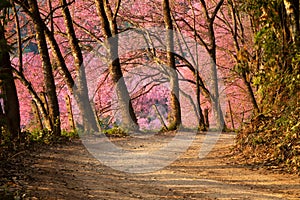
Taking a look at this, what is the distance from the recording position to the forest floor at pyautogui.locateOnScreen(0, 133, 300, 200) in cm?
643

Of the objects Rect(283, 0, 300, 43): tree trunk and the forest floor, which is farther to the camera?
Rect(283, 0, 300, 43): tree trunk

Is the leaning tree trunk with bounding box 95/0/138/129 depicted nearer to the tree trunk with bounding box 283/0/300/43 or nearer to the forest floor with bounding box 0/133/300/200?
the forest floor with bounding box 0/133/300/200

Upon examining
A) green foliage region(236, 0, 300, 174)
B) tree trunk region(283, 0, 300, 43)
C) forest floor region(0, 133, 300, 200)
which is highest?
tree trunk region(283, 0, 300, 43)

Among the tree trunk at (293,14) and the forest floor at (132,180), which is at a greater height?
the tree trunk at (293,14)

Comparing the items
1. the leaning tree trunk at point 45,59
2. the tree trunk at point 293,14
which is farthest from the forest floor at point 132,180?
the leaning tree trunk at point 45,59

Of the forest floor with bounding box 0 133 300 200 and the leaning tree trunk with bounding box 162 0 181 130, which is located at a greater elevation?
→ the leaning tree trunk with bounding box 162 0 181 130

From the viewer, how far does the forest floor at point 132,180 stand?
6426mm

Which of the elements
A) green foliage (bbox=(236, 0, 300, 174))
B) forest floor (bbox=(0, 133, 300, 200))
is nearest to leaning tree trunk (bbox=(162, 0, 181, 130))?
green foliage (bbox=(236, 0, 300, 174))

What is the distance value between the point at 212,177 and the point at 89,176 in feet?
6.37

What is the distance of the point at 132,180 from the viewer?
7.87m

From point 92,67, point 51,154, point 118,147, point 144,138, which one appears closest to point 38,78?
point 92,67

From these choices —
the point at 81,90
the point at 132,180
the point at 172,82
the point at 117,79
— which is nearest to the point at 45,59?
the point at 81,90

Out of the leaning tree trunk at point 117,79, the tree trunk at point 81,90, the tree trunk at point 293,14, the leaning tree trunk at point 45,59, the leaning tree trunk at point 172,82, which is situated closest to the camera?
the tree trunk at point 293,14

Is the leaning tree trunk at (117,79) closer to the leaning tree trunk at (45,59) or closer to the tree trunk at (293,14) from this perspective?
the leaning tree trunk at (45,59)
